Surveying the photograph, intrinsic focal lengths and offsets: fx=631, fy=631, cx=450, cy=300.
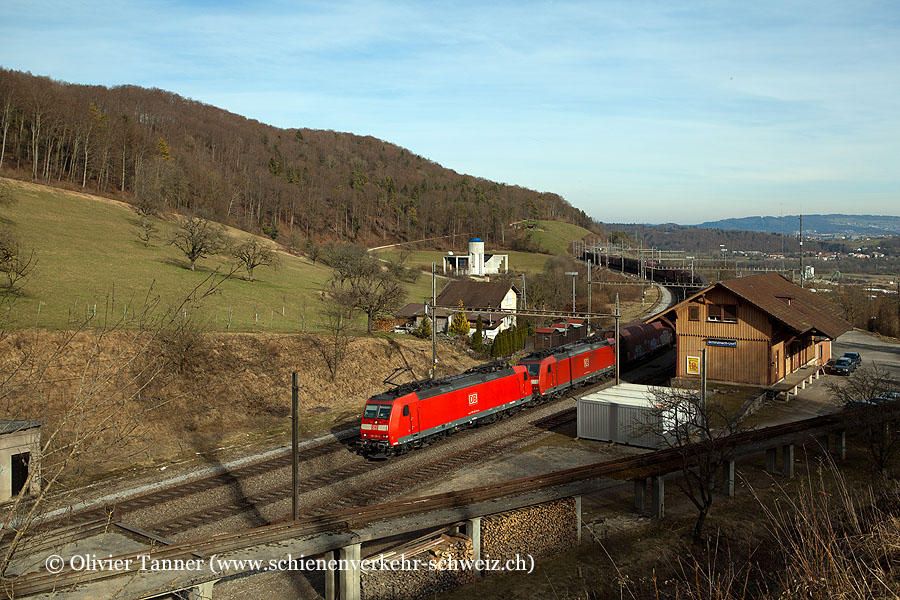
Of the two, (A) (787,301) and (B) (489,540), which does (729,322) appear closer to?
(A) (787,301)

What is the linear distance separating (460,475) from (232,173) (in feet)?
463

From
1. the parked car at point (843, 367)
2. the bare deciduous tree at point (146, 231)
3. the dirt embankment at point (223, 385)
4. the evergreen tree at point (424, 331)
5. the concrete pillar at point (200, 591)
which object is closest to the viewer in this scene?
the concrete pillar at point (200, 591)

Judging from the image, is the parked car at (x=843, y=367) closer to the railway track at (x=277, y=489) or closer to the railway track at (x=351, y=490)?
the railway track at (x=351, y=490)

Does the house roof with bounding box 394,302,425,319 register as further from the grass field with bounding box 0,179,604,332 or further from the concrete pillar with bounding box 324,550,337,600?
the concrete pillar with bounding box 324,550,337,600

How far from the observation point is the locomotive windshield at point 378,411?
25328 mm

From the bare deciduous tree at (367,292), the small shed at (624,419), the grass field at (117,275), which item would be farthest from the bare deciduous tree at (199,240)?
the small shed at (624,419)

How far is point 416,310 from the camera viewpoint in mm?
61438

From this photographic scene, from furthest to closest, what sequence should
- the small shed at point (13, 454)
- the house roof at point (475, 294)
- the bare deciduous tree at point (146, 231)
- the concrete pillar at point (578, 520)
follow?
the bare deciduous tree at point (146, 231) < the house roof at point (475, 294) < the small shed at point (13, 454) < the concrete pillar at point (578, 520)

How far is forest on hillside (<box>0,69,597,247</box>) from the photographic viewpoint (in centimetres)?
8644

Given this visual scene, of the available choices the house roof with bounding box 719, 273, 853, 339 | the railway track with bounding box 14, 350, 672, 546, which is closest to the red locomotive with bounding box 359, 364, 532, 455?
the railway track with bounding box 14, 350, 672, 546

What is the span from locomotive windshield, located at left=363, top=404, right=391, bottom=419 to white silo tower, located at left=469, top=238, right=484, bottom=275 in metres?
86.7

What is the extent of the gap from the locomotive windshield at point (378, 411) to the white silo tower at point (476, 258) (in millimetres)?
86730

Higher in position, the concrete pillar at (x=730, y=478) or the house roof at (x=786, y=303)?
the house roof at (x=786, y=303)

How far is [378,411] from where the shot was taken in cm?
2548
